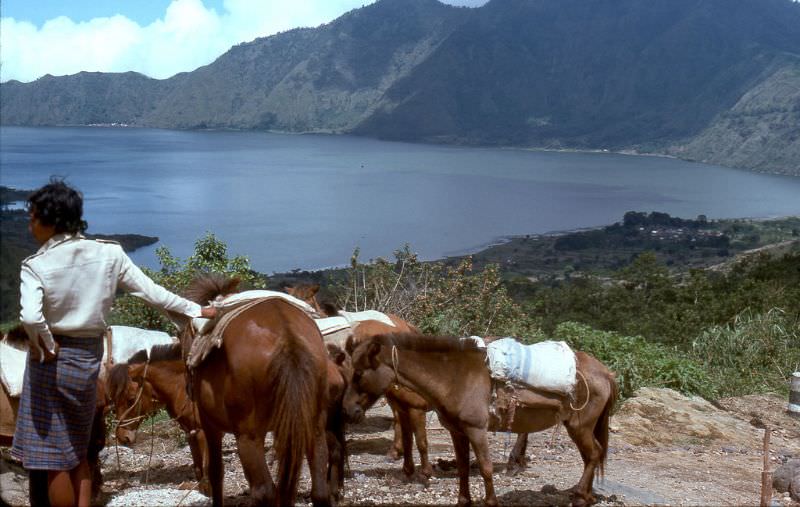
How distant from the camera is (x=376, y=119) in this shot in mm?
198750

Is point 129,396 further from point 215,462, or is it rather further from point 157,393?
point 215,462

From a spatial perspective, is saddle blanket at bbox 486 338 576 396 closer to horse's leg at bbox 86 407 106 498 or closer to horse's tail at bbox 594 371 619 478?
horse's tail at bbox 594 371 619 478

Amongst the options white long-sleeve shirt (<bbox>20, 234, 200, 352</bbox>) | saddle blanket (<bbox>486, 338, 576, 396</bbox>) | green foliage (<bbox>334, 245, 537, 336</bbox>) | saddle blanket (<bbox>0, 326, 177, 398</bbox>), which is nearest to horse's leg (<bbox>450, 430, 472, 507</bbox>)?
saddle blanket (<bbox>486, 338, 576, 396</bbox>)

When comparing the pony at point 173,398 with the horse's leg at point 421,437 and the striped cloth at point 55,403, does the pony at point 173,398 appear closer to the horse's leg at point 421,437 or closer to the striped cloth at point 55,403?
the horse's leg at point 421,437

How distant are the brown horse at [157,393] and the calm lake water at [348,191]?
38.5 m

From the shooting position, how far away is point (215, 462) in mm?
4617

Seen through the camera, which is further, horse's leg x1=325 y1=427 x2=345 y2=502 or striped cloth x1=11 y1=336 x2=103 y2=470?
horse's leg x1=325 y1=427 x2=345 y2=502

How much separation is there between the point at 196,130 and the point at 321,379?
670 ft

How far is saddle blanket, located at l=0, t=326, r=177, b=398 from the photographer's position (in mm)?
5242

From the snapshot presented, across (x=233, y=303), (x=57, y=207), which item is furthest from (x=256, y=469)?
(x=57, y=207)

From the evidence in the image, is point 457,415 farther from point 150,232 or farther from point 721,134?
point 721,134

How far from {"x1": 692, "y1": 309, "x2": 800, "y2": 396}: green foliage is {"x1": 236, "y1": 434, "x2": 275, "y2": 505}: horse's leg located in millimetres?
8966

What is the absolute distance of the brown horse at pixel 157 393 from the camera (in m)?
5.60

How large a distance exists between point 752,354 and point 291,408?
10732 millimetres
